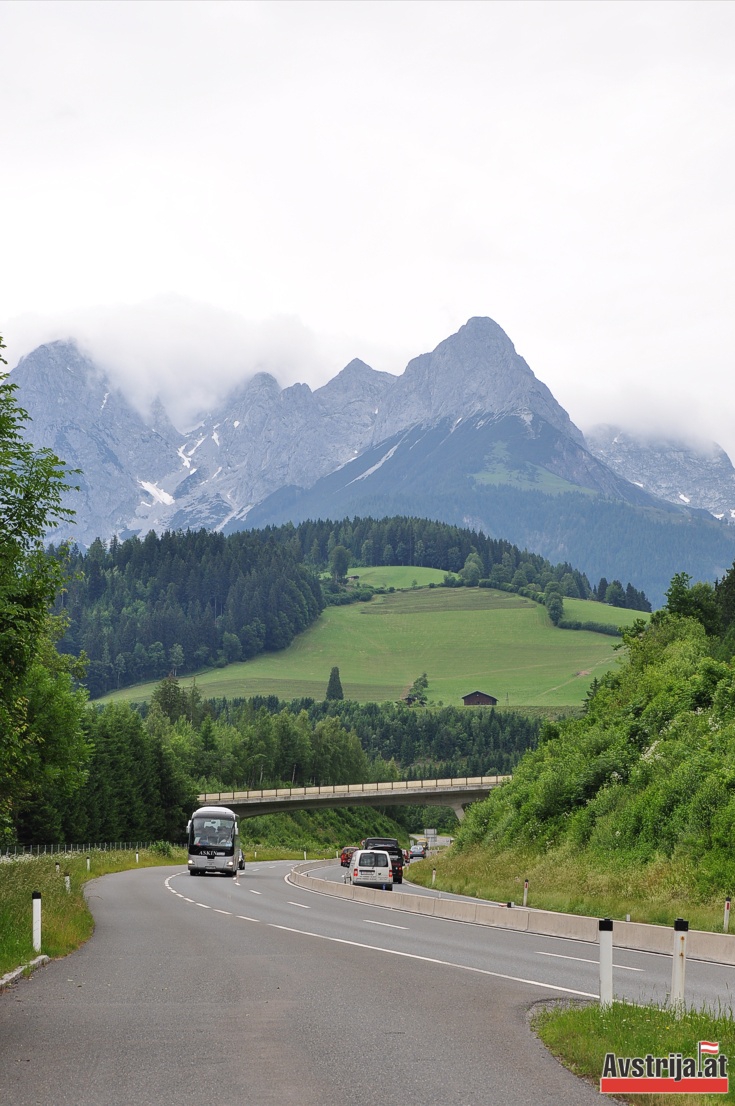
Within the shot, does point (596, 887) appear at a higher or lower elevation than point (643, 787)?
lower

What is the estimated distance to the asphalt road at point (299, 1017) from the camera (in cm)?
1070

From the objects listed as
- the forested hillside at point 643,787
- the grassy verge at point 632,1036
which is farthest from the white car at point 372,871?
the grassy verge at point 632,1036

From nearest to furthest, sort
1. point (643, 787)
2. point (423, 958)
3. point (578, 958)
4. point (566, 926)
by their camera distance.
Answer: point (423, 958), point (578, 958), point (566, 926), point (643, 787)

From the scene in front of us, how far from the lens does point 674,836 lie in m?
38.2

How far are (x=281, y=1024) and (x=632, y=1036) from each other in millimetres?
4169

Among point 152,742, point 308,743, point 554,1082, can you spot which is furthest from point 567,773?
point 308,743

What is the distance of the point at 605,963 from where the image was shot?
1417 cm

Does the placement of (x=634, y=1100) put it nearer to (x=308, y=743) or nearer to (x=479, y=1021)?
(x=479, y=1021)

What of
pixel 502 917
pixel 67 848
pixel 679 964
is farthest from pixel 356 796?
pixel 679 964

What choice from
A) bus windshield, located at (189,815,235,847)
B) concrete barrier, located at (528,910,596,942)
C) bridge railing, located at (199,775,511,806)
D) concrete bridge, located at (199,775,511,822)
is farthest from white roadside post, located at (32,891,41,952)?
bridge railing, located at (199,775,511,806)

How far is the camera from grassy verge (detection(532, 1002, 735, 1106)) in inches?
441

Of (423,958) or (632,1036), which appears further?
(423,958)

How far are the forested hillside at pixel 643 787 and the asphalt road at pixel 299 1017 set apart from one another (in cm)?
927

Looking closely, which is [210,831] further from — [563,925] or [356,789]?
[356,789]
